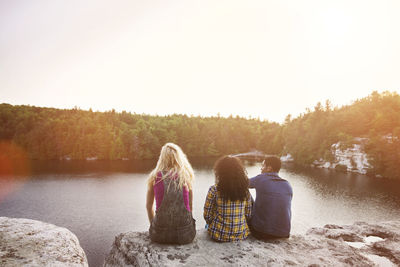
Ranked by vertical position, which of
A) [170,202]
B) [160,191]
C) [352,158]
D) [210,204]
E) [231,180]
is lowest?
[352,158]

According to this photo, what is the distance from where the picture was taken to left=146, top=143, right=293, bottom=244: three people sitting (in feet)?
11.1

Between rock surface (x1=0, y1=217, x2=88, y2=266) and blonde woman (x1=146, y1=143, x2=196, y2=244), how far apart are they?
6.68ft

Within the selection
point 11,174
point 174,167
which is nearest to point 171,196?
point 174,167

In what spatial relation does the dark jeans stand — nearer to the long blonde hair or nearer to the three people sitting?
the three people sitting

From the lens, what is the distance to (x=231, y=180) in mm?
3475

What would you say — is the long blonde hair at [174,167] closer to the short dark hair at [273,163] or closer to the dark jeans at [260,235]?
the short dark hair at [273,163]

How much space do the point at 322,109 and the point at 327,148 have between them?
58.1ft

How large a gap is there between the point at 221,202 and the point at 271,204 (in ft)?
2.95

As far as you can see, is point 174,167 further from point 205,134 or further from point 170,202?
point 205,134

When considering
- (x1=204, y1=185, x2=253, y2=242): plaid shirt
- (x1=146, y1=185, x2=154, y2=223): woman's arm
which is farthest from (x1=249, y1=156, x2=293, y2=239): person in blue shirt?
(x1=146, y1=185, x2=154, y2=223): woman's arm

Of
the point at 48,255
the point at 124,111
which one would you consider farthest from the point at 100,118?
the point at 48,255

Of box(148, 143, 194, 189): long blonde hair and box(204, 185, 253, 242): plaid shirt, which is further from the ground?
box(148, 143, 194, 189): long blonde hair

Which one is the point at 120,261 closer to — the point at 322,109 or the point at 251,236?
the point at 251,236

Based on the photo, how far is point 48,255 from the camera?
408cm
